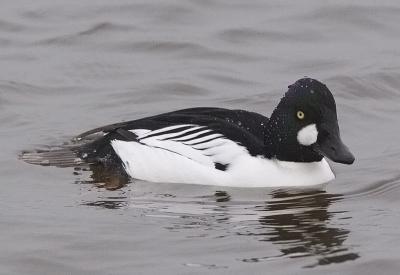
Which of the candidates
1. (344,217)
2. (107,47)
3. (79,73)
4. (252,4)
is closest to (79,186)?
(344,217)

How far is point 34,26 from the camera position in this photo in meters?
15.9

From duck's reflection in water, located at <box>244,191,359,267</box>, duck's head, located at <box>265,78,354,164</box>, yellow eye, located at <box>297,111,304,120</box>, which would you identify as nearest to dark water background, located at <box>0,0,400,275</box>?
duck's reflection in water, located at <box>244,191,359,267</box>

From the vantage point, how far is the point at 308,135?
33.5ft

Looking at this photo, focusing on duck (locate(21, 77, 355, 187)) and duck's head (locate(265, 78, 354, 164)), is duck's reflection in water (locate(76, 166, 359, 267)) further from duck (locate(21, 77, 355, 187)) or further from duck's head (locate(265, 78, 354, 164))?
duck's head (locate(265, 78, 354, 164))

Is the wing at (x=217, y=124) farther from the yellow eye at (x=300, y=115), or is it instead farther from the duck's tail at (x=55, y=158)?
the yellow eye at (x=300, y=115)

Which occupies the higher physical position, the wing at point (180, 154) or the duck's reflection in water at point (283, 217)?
the wing at point (180, 154)

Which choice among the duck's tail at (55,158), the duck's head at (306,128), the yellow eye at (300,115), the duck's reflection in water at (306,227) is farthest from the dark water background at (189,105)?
the yellow eye at (300,115)

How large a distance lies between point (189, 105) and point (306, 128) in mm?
3003

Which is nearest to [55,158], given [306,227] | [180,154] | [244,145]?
[180,154]

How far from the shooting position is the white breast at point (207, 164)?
10305mm

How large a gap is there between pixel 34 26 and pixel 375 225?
7704 mm

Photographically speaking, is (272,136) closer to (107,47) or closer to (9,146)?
(9,146)

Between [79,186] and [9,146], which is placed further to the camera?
[9,146]

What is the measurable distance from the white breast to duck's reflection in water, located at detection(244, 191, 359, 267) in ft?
0.62
